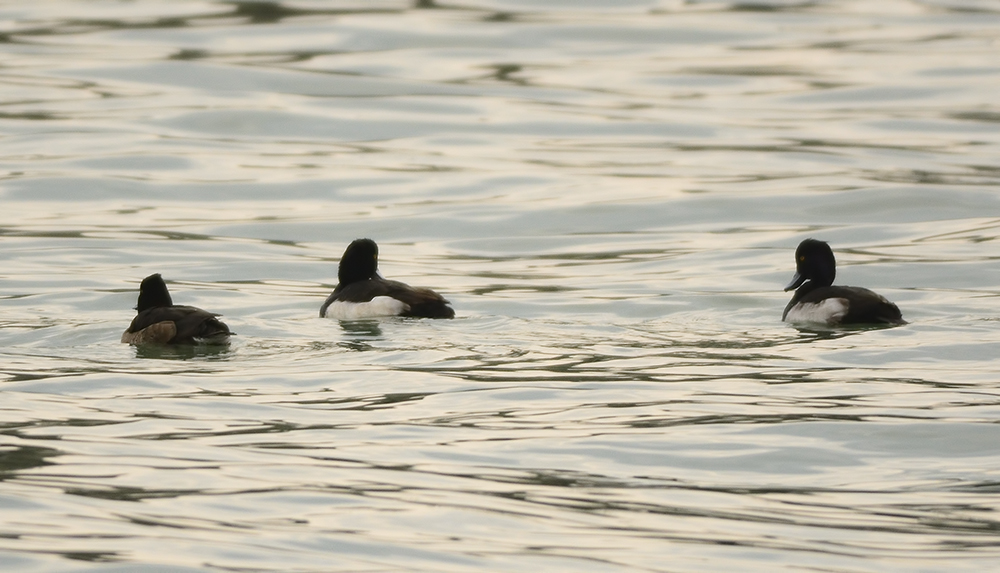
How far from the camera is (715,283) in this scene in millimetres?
15383

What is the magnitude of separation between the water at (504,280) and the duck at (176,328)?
0.14m

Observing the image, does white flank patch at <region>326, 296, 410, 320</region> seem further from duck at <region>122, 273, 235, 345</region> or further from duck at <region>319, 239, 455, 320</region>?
duck at <region>122, 273, 235, 345</region>

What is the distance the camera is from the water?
7309 millimetres

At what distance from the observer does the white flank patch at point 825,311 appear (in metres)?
12.6

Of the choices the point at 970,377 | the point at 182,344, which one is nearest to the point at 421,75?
the point at 182,344

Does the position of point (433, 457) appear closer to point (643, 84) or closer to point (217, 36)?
point (643, 84)

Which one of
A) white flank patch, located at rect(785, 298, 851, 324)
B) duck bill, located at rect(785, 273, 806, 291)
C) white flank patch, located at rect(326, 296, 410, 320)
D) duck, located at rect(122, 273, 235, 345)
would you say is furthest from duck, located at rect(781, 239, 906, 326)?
duck, located at rect(122, 273, 235, 345)

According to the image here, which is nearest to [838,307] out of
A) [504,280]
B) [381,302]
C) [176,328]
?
[381,302]

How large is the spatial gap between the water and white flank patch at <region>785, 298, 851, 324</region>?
0.38 metres

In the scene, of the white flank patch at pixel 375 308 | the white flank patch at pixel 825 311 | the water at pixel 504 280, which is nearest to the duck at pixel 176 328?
the water at pixel 504 280

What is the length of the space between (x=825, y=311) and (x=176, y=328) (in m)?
4.83

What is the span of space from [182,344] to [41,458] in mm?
3605

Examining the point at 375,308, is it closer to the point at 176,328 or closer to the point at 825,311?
the point at 176,328

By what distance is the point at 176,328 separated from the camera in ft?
38.4
